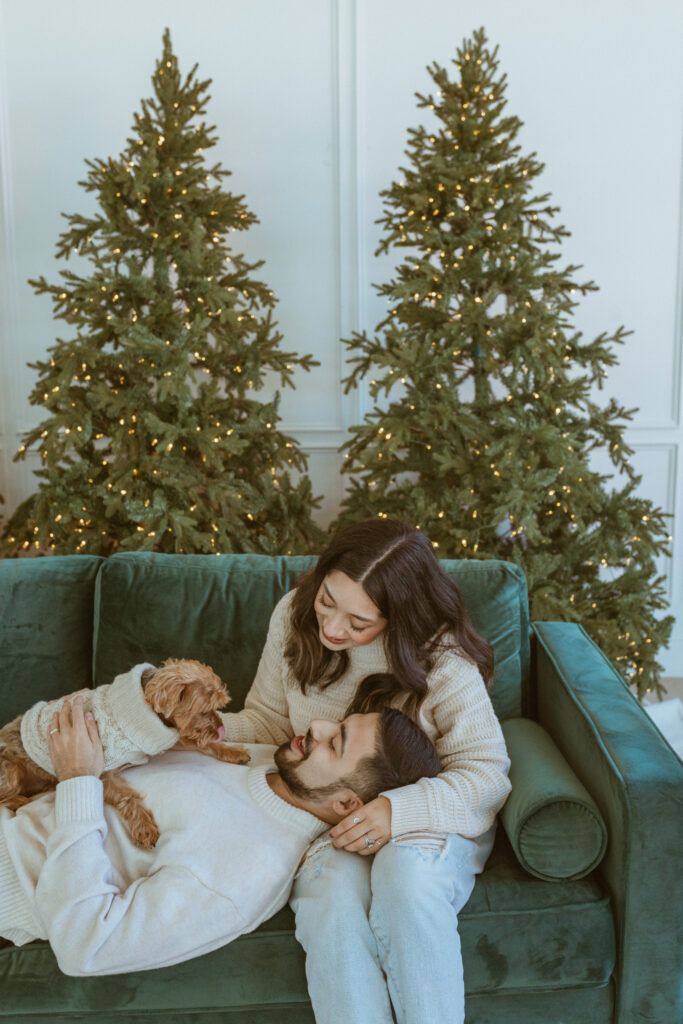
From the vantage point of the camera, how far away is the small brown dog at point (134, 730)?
62.8 inches

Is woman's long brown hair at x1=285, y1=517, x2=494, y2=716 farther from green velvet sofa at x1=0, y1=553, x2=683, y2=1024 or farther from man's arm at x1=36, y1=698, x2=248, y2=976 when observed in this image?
man's arm at x1=36, y1=698, x2=248, y2=976

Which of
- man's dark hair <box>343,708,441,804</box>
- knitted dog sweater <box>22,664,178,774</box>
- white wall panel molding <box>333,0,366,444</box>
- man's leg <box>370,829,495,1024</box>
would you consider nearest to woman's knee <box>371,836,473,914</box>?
man's leg <box>370,829,495,1024</box>

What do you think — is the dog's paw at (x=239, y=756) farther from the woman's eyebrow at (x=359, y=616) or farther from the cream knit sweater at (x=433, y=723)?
the woman's eyebrow at (x=359, y=616)

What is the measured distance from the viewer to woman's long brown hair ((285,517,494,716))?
1.73 meters

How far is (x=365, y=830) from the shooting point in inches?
60.2

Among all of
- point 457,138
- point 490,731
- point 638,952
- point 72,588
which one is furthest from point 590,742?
point 457,138

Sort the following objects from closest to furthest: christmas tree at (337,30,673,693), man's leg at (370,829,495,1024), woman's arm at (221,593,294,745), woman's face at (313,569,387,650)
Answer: man's leg at (370,829,495,1024) < woman's face at (313,569,387,650) < woman's arm at (221,593,294,745) < christmas tree at (337,30,673,693)

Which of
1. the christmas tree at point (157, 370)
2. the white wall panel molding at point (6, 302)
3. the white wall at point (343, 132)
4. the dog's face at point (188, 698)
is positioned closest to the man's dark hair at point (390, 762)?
the dog's face at point (188, 698)

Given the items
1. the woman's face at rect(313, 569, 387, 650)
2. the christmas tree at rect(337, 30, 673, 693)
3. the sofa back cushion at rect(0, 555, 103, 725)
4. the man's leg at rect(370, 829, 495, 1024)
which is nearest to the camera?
the man's leg at rect(370, 829, 495, 1024)

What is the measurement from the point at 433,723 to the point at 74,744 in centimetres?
76

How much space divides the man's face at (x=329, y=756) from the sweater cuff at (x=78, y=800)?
37 centimetres

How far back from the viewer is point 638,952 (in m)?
1.54

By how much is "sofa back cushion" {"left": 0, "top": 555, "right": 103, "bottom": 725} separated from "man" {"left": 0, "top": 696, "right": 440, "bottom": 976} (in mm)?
437

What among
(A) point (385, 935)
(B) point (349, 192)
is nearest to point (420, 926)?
(A) point (385, 935)
